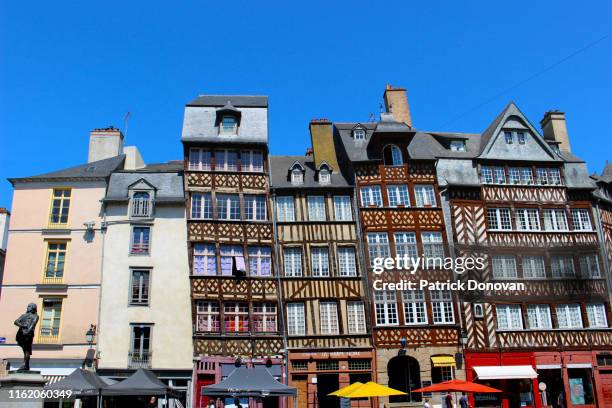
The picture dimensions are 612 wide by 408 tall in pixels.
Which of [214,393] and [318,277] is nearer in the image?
[214,393]

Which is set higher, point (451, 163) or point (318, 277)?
point (451, 163)

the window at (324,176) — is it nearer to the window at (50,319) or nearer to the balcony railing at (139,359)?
the balcony railing at (139,359)

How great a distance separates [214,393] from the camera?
49.9ft

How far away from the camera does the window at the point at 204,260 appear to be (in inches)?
851

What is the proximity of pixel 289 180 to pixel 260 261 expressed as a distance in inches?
136

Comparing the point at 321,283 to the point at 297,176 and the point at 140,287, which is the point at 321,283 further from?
the point at 140,287

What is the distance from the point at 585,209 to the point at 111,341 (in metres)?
18.2

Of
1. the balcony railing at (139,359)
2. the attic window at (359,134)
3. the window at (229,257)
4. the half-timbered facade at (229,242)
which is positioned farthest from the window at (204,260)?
the attic window at (359,134)

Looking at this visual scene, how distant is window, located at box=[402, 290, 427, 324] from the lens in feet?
71.5

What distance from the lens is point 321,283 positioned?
21.9 meters

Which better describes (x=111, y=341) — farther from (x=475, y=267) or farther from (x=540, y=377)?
(x=540, y=377)

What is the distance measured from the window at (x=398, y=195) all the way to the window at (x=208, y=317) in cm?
747

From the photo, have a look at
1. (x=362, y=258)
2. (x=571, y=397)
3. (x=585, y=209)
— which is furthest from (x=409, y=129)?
(x=571, y=397)

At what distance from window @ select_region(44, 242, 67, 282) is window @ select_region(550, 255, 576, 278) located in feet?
58.1
